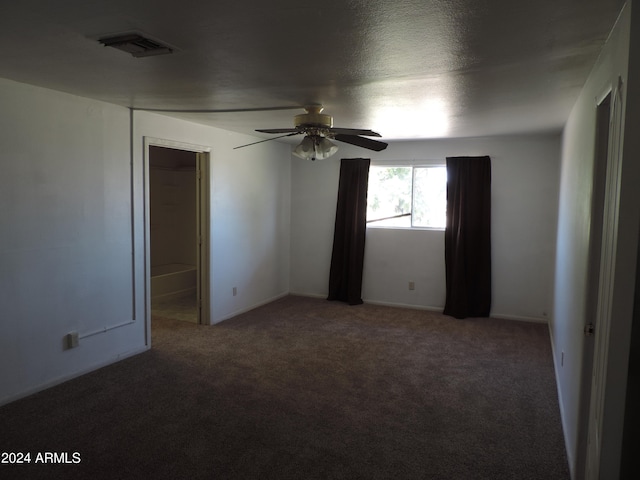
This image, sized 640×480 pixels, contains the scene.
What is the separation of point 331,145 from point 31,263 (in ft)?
7.94

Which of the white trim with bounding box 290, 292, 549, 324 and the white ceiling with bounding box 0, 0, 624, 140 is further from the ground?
the white ceiling with bounding box 0, 0, 624, 140

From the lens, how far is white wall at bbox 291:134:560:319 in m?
5.52

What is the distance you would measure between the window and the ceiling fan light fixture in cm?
287

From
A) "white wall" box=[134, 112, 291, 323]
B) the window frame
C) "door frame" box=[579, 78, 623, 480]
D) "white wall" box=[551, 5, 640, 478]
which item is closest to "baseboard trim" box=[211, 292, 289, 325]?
"white wall" box=[134, 112, 291, 323]

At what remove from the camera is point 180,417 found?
120 inches

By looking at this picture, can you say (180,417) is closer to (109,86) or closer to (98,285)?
(98,285)

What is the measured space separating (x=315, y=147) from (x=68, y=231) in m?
2.07

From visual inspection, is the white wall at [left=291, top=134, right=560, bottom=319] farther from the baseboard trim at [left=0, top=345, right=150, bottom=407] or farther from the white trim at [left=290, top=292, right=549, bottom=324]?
the baseboard trim at [left=0, top=345, right=150, bottom=407]

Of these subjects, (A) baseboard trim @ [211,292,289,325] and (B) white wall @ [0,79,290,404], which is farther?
(A) baseboard trim @ [211,292,289,325]

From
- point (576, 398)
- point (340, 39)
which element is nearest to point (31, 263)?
point (340, 39)

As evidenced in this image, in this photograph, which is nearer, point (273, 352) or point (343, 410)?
point (343, 410)

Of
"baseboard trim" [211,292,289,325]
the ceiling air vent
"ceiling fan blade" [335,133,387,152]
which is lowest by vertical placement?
"baseboard trim" [211,292,289,325]

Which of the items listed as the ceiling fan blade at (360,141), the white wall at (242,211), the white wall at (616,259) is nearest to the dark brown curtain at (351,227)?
the white wall at (242,211)

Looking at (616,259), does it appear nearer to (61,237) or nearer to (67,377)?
(61,237)
